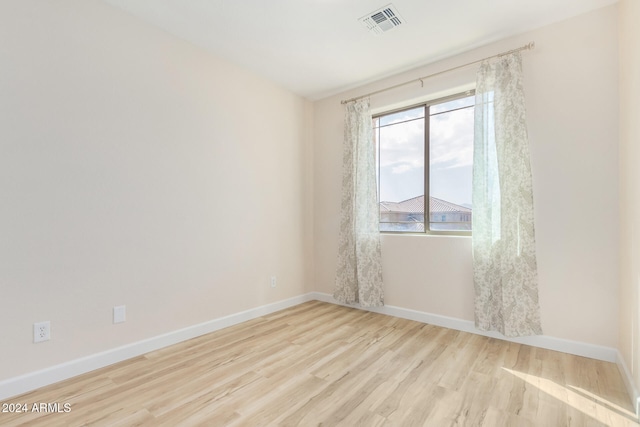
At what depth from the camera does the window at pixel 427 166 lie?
3008 mm

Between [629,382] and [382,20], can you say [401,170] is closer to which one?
[382,20]

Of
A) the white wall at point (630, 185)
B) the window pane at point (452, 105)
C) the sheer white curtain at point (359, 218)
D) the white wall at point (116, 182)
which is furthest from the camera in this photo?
the sheer white curtain at point (359, 218)

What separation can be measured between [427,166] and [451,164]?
0.24 meters

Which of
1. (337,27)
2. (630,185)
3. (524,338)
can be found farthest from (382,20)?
(524,338)

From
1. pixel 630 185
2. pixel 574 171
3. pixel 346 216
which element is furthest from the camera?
pixel 346 216

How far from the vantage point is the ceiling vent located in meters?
2.35

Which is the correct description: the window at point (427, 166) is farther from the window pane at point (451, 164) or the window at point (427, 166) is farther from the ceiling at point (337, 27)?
the ceiling at point (337, 27)

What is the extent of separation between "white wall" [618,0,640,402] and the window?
107 cm

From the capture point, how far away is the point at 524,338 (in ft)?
8.40

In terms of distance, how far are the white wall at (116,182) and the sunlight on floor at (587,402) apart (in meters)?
2.57

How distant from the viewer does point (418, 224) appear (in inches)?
130

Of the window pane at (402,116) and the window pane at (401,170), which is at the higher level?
the window pane at (402,116)

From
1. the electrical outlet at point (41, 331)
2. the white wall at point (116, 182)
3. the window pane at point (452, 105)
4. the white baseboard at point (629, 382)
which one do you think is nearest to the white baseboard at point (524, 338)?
the white baseboard at point (629, 382)

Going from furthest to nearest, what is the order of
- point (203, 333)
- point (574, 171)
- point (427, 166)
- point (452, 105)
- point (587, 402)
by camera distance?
point (427, 166)
point (452, 105)
point (203, 333)
point (574, 171)
point (587, 402)
